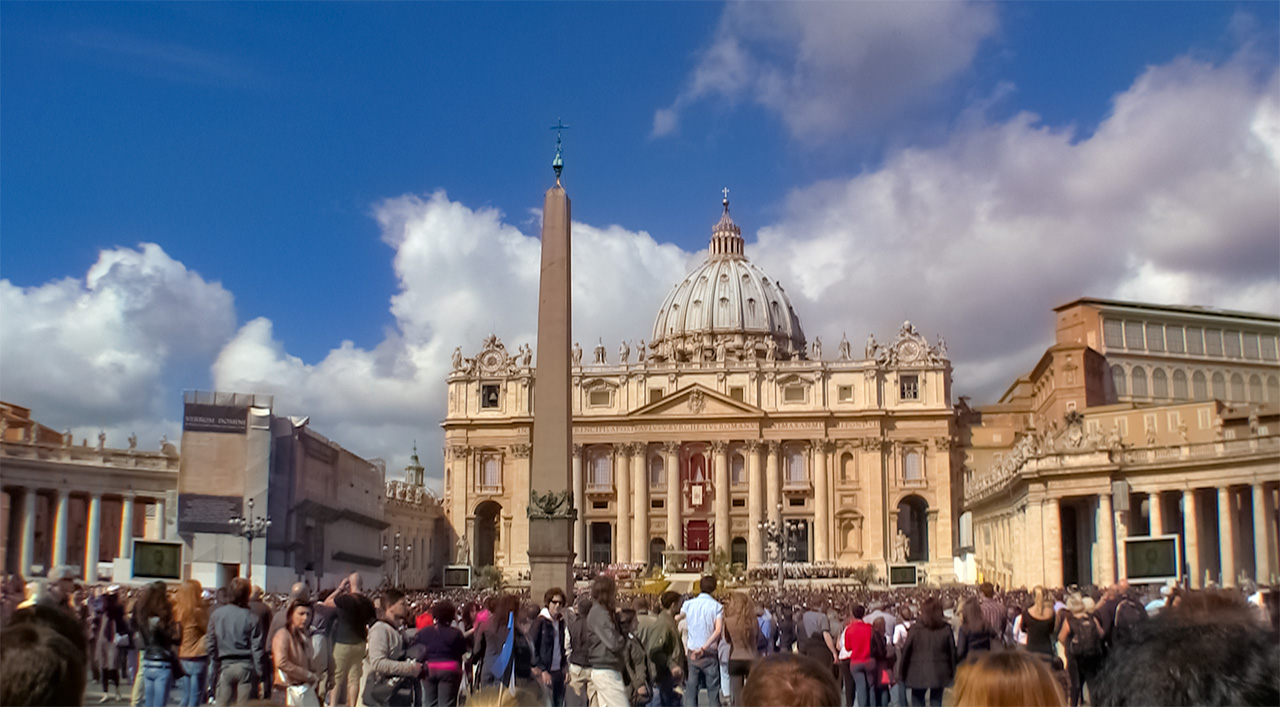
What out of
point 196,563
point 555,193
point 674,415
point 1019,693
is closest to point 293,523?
point 196,563

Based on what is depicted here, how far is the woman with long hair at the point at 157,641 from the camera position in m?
9.73

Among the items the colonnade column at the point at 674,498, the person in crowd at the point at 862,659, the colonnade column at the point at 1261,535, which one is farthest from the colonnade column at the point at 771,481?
the person in crowd at the point at 862,659

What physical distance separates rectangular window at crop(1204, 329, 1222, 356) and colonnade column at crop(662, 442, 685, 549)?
2966cm

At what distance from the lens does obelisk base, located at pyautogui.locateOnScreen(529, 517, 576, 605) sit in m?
18.5

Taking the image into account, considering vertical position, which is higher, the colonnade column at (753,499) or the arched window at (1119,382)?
the arched window at (1119,382)

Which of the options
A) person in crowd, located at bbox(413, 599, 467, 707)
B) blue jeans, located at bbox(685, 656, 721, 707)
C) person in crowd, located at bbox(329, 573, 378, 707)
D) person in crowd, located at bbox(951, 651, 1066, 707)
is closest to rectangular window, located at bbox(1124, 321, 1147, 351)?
blue jeans, located at bbox(685, 656, 721, 707)

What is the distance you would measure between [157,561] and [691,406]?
5278cm

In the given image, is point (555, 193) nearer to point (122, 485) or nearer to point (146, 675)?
point (146, 675)

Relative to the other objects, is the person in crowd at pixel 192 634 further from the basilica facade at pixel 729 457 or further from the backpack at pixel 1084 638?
the basilica facade at pixel 729 457

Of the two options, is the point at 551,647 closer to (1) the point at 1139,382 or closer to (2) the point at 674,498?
(1) the point at 1139,382

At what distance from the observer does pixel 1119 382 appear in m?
58.5

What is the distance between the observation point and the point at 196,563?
40.3m

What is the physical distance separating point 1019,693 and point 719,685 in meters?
9.81

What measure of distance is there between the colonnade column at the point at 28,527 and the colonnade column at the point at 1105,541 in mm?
36698
